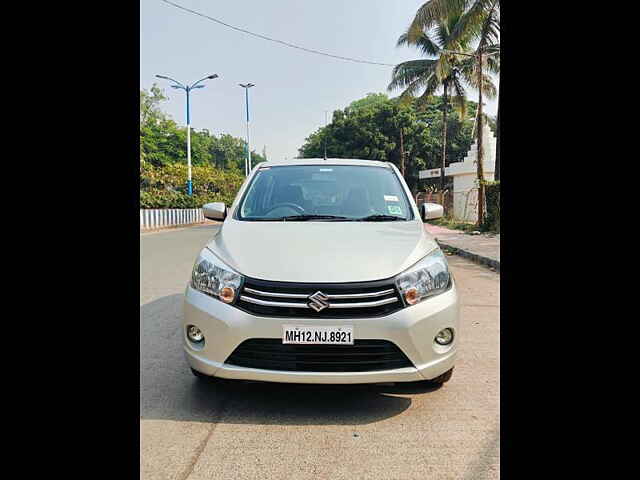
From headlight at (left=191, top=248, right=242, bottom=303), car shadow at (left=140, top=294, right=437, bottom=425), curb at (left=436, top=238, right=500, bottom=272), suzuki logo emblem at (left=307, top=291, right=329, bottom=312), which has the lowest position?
car shadow at (left=140, top=294, right=437, bottom=425)

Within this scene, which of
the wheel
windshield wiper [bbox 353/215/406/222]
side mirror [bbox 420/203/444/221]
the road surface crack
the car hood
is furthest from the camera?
side mirror [bbox 420/203/444/221]

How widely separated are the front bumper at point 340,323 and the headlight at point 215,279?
48 mm

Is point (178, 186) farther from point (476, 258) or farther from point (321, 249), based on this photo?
point (321, 249)

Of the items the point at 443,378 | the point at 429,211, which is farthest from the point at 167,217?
the point at 443,378

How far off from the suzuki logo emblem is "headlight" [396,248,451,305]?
0.42 metres

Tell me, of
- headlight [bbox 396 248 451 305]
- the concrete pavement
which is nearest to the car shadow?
headlight [bbox 396 248 451 305]

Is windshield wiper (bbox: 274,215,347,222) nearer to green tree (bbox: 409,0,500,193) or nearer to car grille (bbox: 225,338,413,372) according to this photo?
car grille (bbox: 225,338,413,372)

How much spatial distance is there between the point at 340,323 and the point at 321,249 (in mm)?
525

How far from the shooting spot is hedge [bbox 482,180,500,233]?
16.3 meters

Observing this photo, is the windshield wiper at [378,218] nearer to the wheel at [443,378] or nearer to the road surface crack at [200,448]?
the wheel at [443,378]

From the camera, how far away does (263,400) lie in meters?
3.13
